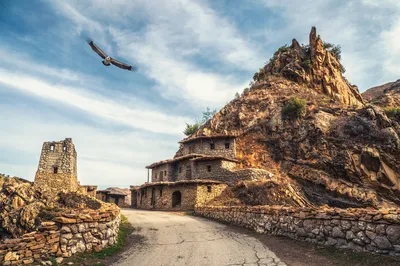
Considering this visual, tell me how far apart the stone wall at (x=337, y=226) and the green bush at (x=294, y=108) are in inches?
1220

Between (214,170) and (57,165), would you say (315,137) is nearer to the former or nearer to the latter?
(214,170)

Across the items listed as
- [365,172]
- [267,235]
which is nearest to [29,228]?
[267,235]

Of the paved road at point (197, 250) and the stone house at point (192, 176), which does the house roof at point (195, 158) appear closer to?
the stone house at point (192, 176)

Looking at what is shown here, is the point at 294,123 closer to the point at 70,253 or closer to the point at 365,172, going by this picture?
the point at 365,172

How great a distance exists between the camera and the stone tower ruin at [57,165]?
2281cm

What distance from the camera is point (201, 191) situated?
105 ft

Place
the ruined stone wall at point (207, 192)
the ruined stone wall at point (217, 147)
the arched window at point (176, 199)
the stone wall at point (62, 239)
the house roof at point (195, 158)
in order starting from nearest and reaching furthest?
the stone wall at point (62, 239) < the ruined stone wall at point (207, 192) < the arched window at point (176, 199) < the house roof at point (195, 158) < the ruined stone wall at point (217, 147)

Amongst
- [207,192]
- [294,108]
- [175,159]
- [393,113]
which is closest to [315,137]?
[294,108]

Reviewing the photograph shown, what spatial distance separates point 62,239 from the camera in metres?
9.04

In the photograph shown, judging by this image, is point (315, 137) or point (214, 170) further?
point (315, 137)

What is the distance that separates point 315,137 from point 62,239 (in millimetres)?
36397

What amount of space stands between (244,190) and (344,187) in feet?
42.1

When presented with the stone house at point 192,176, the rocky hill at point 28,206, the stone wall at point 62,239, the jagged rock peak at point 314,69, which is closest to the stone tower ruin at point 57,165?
the rocky hill at point 28,206

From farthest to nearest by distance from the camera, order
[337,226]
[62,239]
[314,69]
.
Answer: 1. [314,69]
2. [337,226]
3. [62,239]
